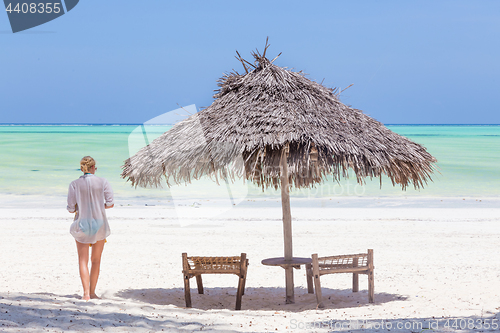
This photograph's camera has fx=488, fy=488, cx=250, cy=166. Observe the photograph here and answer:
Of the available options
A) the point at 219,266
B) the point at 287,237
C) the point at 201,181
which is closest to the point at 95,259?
the point at 219,266

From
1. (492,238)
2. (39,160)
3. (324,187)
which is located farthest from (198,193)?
(39,160)

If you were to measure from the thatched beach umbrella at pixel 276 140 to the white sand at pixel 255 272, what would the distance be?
114 centimetres

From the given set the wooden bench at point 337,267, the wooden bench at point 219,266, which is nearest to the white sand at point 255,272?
the wooden bench at point 337,267

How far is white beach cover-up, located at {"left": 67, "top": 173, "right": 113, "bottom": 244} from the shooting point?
14.7ft

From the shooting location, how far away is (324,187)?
1988cm

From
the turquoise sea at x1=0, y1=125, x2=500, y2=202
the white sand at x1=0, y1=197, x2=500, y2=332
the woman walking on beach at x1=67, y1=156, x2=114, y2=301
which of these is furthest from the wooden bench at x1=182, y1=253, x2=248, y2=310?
the turquoise sea at x1=0, y1=125, x2=500, y2=202

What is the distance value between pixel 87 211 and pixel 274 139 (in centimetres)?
186

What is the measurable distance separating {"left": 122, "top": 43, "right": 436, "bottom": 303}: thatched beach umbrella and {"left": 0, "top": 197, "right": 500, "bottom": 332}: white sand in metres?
1.14

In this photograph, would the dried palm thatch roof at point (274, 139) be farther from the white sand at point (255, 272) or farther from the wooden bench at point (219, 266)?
the white sand at point (255, 272)

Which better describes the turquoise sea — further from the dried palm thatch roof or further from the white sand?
the dried palm thatch roof

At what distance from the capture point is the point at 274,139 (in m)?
4.63

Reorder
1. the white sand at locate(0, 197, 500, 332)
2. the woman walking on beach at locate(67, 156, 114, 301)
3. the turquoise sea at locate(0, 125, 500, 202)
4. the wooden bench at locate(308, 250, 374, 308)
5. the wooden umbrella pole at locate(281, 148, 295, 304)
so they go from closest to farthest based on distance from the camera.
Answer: the white sand at locate(0, 197, 500, 332), the woman walking on beach at locate(67, 156, 114, 301), the wooden bench at locate(308, 250, 374, 308), the wooden umbrella pole at locate(281, 148, 295, 304), the turquoise sea at locate(0, 125, 500, 202)

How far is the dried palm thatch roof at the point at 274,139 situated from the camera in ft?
15.4

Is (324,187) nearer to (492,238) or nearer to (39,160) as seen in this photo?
(492,238)
